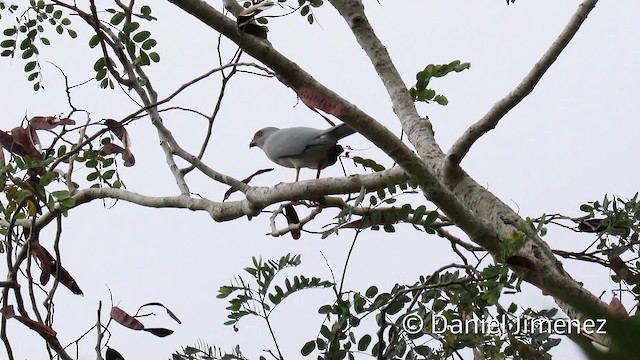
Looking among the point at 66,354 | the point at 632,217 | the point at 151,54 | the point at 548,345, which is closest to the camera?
the point at 548,345

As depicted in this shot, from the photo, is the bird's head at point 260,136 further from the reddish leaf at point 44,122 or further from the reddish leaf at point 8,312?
the reddish leaf at point 8,312

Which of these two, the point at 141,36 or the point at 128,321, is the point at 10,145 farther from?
the point at 128,321

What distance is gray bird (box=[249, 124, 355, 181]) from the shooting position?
3.01 m

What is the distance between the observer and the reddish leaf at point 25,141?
6.83 ft

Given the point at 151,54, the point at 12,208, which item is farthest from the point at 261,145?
the point at 12,208

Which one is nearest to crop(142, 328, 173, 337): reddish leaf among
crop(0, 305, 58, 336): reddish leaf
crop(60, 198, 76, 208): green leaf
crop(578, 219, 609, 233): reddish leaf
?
crop(0, 305, 58, 336): reddish leaf

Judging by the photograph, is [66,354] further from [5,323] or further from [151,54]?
[151,54]

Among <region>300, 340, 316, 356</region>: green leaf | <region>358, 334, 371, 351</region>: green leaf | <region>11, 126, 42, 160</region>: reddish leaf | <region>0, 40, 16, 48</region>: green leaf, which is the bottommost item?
<region>358, 334, 371, 351</region>: green leaf

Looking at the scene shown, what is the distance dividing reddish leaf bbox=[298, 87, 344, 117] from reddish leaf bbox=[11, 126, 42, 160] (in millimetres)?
921

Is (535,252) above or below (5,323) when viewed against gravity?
below

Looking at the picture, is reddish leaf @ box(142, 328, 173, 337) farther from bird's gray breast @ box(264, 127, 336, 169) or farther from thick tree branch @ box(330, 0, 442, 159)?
bird's gray breast @ box(264, 127, 336, 169)

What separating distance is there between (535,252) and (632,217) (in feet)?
1.60

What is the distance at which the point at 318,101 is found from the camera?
62.1 inches

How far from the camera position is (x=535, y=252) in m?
1.61
